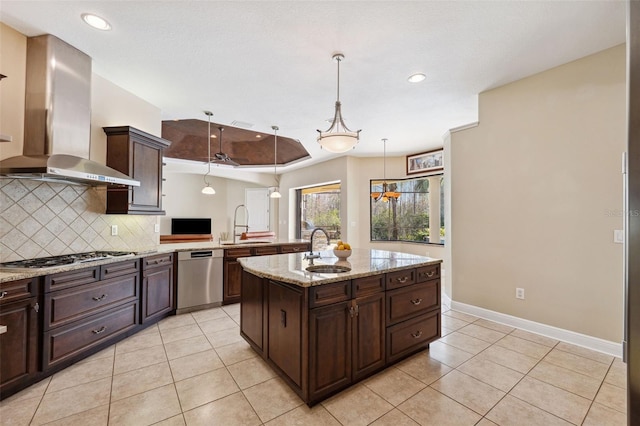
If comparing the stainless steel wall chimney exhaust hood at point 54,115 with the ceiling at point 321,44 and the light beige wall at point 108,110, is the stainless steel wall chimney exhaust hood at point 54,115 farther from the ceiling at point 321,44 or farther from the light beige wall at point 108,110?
the light beige wall at point 108,110

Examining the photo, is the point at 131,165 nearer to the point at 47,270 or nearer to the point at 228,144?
the point at 47,270

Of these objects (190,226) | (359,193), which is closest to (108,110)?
(359,193)

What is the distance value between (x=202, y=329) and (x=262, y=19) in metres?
3.20

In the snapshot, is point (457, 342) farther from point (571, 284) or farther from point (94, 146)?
point (94, 146)

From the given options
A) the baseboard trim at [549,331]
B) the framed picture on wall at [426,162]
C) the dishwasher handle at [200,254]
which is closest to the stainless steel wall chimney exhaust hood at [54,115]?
the dishwasher handle at [200,254]

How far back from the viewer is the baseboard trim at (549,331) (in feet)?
8.37

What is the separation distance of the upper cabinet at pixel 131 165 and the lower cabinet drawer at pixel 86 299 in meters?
0.80

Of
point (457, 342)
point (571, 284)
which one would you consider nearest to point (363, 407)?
point (457, 342)

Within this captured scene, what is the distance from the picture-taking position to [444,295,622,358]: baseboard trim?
255 cm

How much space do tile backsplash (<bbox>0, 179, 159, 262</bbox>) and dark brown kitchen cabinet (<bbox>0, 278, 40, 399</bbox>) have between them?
0.57 metres

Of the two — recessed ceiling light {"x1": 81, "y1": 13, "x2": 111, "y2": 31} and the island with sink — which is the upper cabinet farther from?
the island with sink

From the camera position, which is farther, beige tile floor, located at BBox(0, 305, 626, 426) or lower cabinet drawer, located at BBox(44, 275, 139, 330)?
lower cabinet drawer, located at BBox(44, 275, 139, 330)

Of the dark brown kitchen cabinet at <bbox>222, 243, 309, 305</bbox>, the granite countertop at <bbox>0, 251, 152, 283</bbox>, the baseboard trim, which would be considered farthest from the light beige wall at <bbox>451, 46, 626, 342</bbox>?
the granite countertop at <bbox>0, 251, 152, 283</bbox>

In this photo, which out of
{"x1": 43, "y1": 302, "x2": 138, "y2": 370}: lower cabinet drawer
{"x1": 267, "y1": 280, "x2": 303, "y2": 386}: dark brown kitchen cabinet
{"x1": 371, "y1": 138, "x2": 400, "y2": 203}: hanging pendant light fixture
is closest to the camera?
{"x1": 267, "y1": 280, "x2": 303, "y2": 386}: dark brown kitchen cabinet
